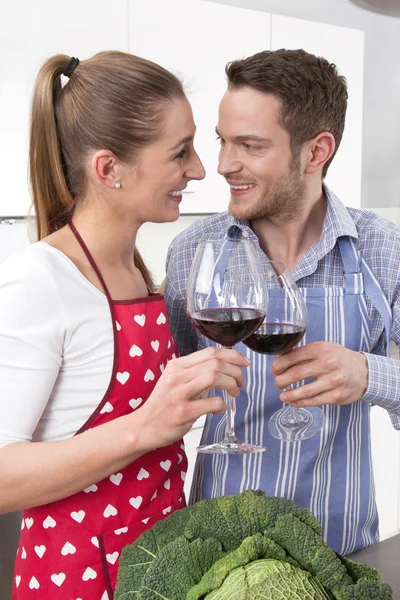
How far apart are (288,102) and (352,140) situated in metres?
1.66

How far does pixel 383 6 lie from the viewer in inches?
146

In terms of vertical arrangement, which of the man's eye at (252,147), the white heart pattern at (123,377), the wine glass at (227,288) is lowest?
the white heart pattern at (123,377)

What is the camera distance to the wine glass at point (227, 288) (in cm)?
94

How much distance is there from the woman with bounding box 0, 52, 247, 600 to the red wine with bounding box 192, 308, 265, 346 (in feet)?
0.12

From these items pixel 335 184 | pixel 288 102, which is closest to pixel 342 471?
pixel 288 102

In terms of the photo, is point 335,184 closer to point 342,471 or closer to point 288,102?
point 288,102

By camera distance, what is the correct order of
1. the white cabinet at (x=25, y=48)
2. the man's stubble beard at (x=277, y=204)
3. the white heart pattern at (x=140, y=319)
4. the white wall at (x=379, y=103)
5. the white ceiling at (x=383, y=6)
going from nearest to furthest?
1. the white heart pattern at (x=140, y=319)
2. the man's stubble beard at (x=277, y=204)
3. the white cabinet at (x=25, y=48)
4. the white ceiling at (x=383, y=6)
5. the white wall at (x=379, y=103)

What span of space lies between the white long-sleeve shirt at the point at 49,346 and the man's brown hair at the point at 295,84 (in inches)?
24.0

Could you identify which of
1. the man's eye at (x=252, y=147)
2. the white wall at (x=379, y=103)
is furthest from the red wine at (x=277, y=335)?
the white wall at (x=379, y=103)

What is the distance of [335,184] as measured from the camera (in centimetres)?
305

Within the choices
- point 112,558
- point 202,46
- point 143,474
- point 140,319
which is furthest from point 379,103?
point 112,558

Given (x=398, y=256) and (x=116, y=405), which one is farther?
(x=398, y=256)

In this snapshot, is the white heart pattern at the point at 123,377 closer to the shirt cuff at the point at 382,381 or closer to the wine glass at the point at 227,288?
the wine glass at the point at 227,288

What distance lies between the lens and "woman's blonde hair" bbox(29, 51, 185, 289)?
1136mm
